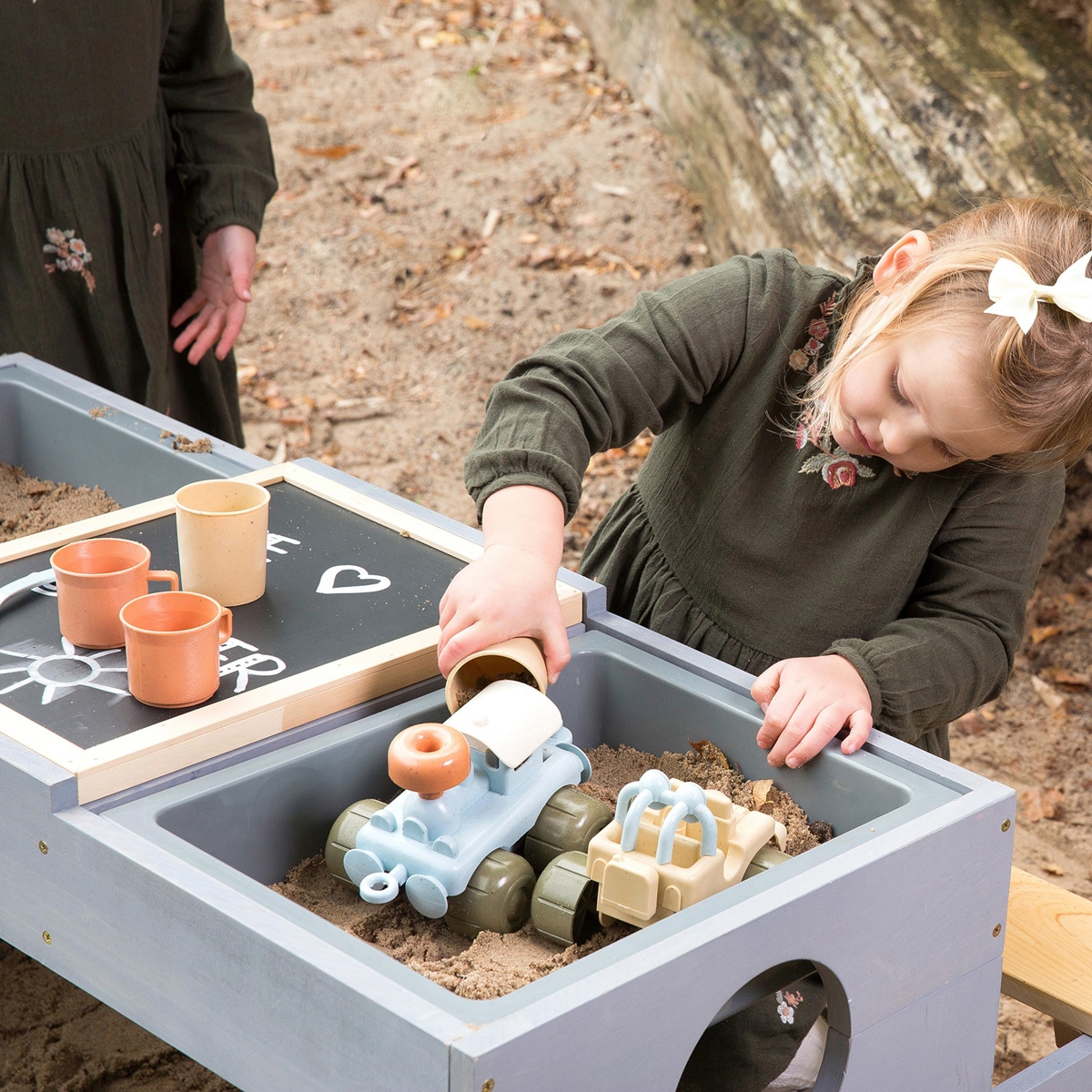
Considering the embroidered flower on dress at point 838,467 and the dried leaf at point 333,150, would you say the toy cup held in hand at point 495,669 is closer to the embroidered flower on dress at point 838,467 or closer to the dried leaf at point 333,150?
the embroidered flower on dress at point 838,467

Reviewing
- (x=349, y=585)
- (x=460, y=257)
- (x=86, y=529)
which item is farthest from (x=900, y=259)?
(x=460, y=257)

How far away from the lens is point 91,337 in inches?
72.1

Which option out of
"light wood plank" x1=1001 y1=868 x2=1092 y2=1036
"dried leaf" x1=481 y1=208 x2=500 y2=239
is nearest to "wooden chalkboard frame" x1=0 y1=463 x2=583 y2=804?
"light wood plank" x1=1001 y1=868 x2=1092 y2=1036

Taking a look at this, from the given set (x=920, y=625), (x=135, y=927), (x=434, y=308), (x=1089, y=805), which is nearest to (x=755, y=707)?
(x=920, y=625)

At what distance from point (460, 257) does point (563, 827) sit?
10.1ft

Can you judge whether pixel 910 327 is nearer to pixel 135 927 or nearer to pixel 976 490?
pixel 976 490

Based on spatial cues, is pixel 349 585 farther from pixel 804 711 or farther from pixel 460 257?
pixel 460 257

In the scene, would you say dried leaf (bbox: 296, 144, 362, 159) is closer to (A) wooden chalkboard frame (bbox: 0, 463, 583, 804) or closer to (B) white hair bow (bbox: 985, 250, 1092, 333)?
(A) wooden chalkboard frame (bbox: 0, 463, 583, 804)

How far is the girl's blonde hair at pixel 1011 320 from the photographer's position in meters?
1.06

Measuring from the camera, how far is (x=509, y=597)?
1013 mm

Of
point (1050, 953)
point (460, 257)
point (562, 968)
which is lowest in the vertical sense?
point (1050, 953)

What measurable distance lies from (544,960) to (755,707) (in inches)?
12.0

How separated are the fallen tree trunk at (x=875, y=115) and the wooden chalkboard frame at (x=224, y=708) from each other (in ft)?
5.66

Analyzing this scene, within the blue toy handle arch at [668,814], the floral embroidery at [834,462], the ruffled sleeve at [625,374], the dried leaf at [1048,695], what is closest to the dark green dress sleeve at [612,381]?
the ruffled sleeve at [625,374]
